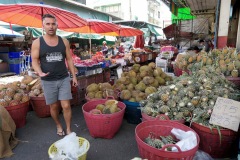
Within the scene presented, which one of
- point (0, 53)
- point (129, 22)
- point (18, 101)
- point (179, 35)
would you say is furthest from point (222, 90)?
point (129, 22)

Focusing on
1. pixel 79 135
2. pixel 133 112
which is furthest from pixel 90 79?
pixel 79 135

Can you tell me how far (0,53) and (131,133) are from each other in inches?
415

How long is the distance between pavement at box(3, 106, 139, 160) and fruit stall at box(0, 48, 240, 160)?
0.17 m

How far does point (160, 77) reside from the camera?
4309 millimetres

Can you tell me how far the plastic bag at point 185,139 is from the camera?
6.31ft

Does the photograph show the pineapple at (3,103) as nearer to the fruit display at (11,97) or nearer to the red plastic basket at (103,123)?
the fruit display at (11,97)

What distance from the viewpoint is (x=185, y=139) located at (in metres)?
2.02

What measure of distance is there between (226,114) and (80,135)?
2419 mm

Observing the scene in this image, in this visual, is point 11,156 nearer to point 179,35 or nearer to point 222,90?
point 222,90

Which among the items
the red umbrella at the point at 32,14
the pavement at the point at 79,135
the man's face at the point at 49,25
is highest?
the red umbrella at the point at 32,14

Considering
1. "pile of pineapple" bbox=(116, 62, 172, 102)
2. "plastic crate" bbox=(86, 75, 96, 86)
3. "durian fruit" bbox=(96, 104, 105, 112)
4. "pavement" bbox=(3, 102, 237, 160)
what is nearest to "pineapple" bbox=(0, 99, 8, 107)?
"pavement" bbox=(3, 102, 237, 160)

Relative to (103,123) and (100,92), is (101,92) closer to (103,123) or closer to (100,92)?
(100,92)

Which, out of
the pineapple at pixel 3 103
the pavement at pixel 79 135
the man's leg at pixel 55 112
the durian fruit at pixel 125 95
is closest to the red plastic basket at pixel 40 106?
the pavement at pixel 79 135

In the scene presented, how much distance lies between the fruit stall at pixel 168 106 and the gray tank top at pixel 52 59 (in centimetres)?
76
